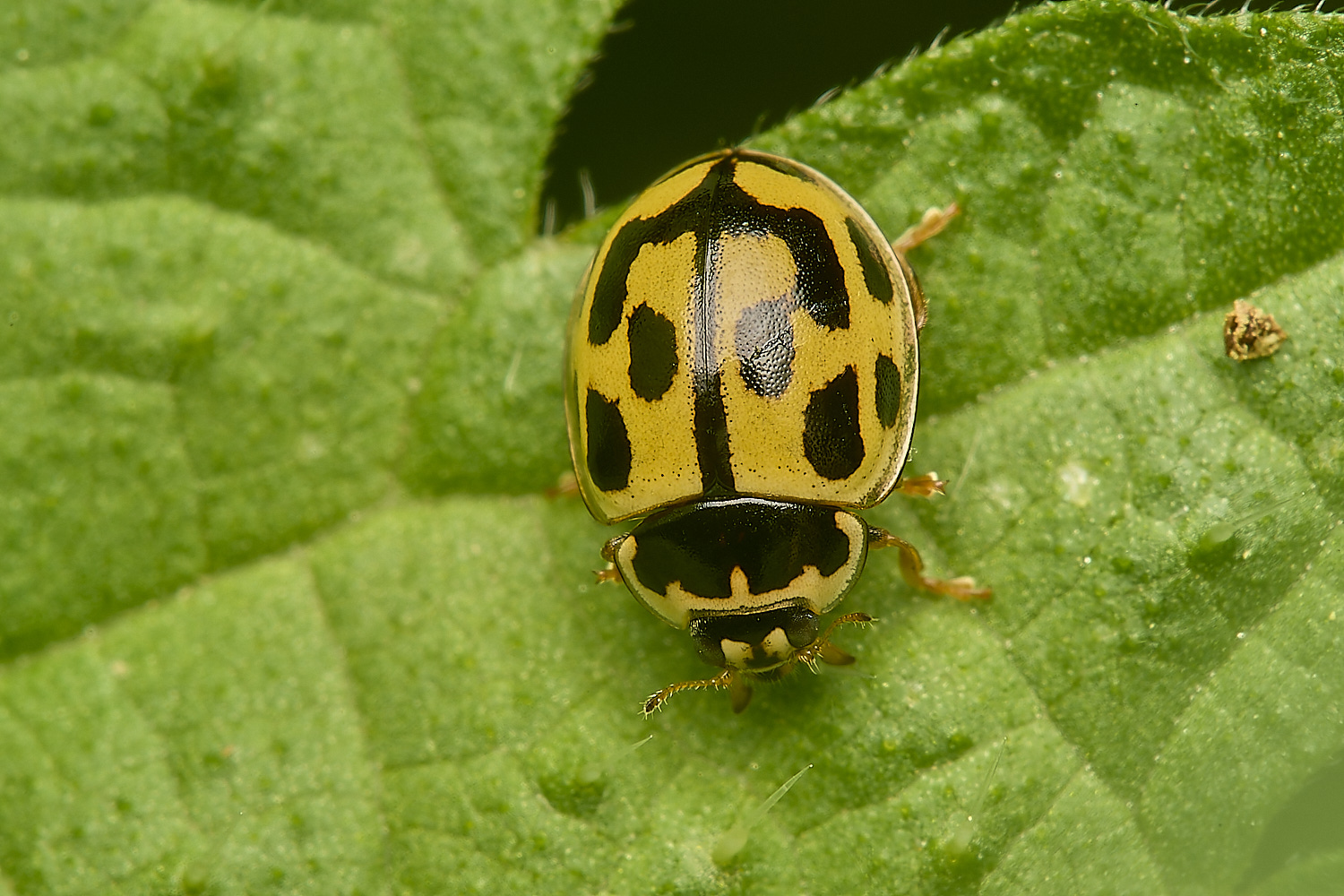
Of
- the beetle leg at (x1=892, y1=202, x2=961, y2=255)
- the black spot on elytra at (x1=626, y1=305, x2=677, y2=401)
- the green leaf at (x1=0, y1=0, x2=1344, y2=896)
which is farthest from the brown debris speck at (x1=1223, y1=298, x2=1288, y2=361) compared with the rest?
the black spot on elytra at (x1=626, y1=305, x2=677, y2=401)

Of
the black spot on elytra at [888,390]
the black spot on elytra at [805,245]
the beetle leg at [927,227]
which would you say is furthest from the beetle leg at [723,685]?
the beetle leg at [927,227]

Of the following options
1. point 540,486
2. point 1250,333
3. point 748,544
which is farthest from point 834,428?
point 1250,333

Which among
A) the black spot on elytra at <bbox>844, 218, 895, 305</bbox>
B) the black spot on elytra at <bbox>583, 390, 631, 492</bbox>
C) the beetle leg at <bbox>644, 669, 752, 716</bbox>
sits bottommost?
the beetle leg at <bbox>644, 669, 752, 716</bbox>

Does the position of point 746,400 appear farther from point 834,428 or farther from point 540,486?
point 540,486

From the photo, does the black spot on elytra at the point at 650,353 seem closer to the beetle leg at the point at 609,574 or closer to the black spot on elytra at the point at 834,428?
the black spot on elytra at the point at 834,428

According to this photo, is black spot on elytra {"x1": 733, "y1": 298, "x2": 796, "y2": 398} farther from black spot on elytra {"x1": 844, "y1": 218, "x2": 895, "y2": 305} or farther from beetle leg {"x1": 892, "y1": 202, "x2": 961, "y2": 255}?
beetle leg {"x1": 892, "y1": 202, "x2": 961, "y2": 255}

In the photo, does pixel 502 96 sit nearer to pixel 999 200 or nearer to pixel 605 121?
pixel 605 121
